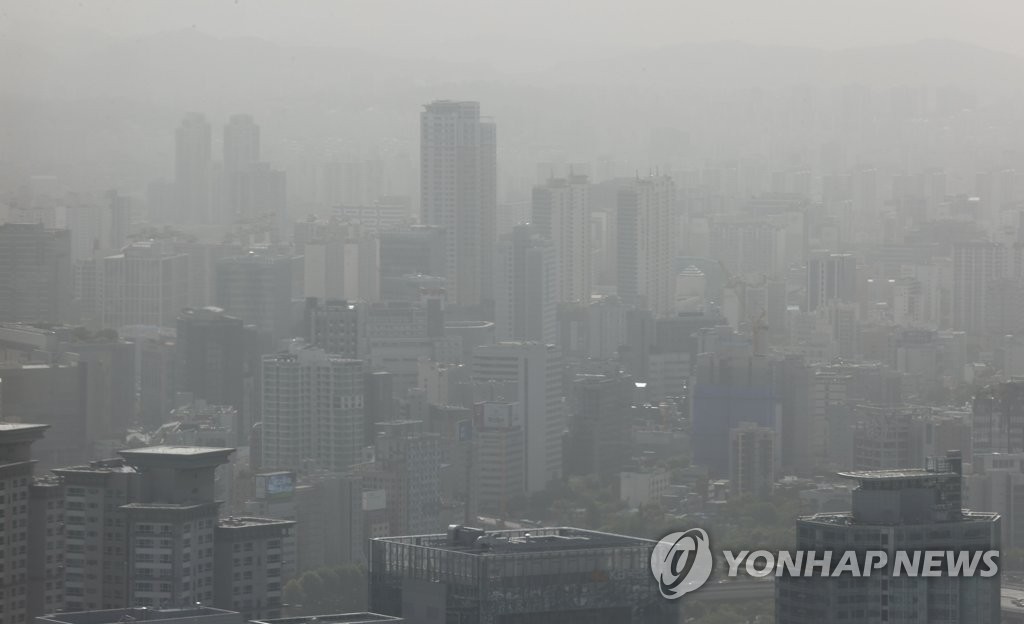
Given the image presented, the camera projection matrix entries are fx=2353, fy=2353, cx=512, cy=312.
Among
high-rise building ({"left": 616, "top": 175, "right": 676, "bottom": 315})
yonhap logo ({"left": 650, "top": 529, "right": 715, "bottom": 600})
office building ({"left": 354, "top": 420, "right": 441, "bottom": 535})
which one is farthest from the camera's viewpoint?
high-rise building ({"left": 616, "top": 175, "right": 676, "bottom": 315})

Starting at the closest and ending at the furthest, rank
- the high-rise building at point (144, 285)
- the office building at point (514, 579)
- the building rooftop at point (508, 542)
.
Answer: the office building at point (514, 579) → the building rooftop at point (508, 542) → the high-rise building at point (144, 285)

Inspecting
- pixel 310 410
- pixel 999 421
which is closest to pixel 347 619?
pixel 310 410

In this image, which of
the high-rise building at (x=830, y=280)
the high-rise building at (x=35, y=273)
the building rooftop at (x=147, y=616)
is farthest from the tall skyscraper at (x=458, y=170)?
the building rooftop at (x=147, y=616)

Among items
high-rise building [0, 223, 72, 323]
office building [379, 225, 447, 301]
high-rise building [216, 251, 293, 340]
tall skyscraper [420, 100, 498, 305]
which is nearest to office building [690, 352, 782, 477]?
high-rise building [216, 251, 293, 340]

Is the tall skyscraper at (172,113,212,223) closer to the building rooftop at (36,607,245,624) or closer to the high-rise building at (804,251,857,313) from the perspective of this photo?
the high-rise building at (804,251,857,313)

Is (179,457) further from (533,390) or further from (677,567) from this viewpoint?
(533,390)

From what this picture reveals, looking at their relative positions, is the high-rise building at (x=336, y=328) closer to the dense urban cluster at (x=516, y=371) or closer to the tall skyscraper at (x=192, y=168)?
the dense urban cluster at (x=516, y=371)
